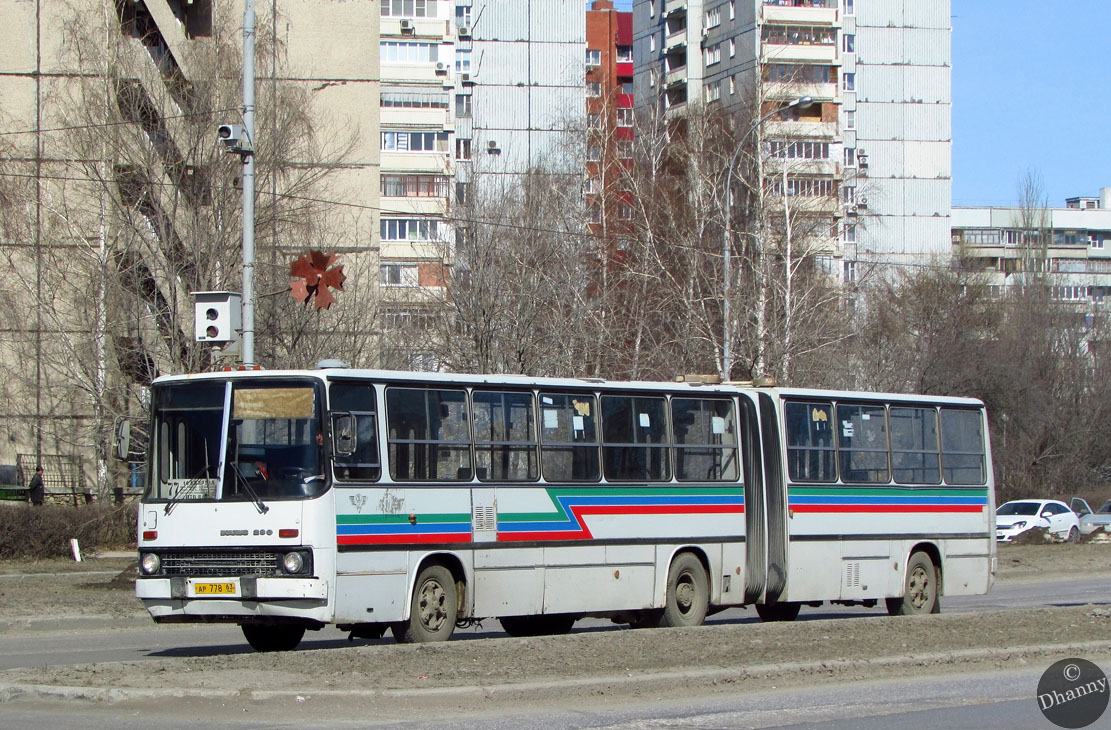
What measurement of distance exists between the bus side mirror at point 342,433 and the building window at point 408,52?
6357 cm

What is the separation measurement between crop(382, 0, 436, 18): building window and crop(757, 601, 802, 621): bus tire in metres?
59.7

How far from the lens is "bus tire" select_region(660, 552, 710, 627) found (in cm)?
1762

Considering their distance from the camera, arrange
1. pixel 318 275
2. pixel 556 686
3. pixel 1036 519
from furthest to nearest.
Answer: pixel 1036 519 < pixel 318 275 < pixel 556 686

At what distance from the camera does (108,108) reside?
31906mm

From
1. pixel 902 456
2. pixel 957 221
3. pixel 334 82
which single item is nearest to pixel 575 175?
pixel 334 82

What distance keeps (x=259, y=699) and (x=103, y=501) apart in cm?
2297

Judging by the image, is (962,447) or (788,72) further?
(788,72)

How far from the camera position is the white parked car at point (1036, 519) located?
4259 centimetres

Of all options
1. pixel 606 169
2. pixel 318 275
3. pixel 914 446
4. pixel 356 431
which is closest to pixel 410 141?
pixel 606 169

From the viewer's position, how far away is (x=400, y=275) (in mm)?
43250

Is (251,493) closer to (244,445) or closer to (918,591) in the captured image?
(244,445)

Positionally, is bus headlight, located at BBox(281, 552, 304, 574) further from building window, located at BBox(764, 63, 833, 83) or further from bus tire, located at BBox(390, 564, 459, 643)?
building window, located at BBox(764, 63, 833, 83)

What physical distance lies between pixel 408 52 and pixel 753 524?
200 feet

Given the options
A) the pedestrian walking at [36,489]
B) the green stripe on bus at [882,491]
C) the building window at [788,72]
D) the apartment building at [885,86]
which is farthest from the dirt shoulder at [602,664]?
the apartment building at [885,86]
